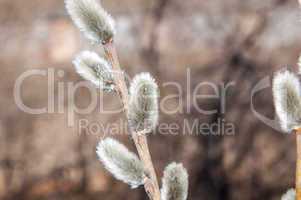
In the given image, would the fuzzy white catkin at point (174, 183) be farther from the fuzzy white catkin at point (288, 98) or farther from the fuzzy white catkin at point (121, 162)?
the fuzzy white catkin at point (288, 98)

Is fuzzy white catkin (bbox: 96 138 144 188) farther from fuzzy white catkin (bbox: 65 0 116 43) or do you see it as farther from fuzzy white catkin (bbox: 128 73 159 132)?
fuzzy white catkin (bbox: 65 0 116 43)

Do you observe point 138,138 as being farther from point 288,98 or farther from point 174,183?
point 288,98

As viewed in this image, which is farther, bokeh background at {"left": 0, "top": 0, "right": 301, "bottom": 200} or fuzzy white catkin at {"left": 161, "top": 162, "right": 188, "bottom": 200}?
bokeh background at {"left": 0, "top": 0, "right": 301, "bottom": 200}

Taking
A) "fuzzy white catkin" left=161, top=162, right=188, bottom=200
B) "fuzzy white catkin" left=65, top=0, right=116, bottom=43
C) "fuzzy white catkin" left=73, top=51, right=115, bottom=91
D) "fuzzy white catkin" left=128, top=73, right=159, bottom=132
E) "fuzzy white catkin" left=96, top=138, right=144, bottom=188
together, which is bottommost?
"fuzzy white catkin" left=161, top=162, right=188, bottom=200

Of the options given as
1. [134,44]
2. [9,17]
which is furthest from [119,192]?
[9,17]

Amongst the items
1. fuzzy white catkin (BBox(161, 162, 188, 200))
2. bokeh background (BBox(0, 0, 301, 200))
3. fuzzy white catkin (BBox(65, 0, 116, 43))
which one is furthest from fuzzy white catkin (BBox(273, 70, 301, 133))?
bokeh background (BBox(0, 0, 301, 200))

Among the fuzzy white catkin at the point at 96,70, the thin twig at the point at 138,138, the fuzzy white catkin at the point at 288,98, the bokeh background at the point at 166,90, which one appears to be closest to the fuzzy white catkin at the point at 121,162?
the thin twig at the point at 138,138
